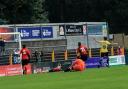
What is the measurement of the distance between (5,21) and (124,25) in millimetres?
31626

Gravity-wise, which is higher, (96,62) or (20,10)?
(20,10)

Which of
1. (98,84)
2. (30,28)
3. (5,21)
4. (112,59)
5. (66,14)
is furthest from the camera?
(66,14)

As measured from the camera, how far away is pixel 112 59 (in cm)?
4594

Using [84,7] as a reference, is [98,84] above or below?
below

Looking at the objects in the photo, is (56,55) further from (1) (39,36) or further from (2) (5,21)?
(2) (5,21)

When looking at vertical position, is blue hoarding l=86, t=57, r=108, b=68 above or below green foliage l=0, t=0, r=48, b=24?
below

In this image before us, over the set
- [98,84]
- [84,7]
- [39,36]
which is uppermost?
[84,7]

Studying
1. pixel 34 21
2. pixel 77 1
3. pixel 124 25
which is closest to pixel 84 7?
pixel 77 1

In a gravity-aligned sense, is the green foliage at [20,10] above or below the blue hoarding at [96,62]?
above

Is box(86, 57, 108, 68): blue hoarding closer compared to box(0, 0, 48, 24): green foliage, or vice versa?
box(86, 57, 108, 68): blue hoarding

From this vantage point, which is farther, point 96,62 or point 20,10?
point 20,10

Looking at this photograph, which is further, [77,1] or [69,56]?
[77,1]

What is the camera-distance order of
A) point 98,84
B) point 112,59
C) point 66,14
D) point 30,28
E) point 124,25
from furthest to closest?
point 66,14
point 124,25
point 30,28
point 112,59
point 98,84

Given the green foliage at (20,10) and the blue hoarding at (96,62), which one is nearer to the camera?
the blue hoarding at (96,62)
